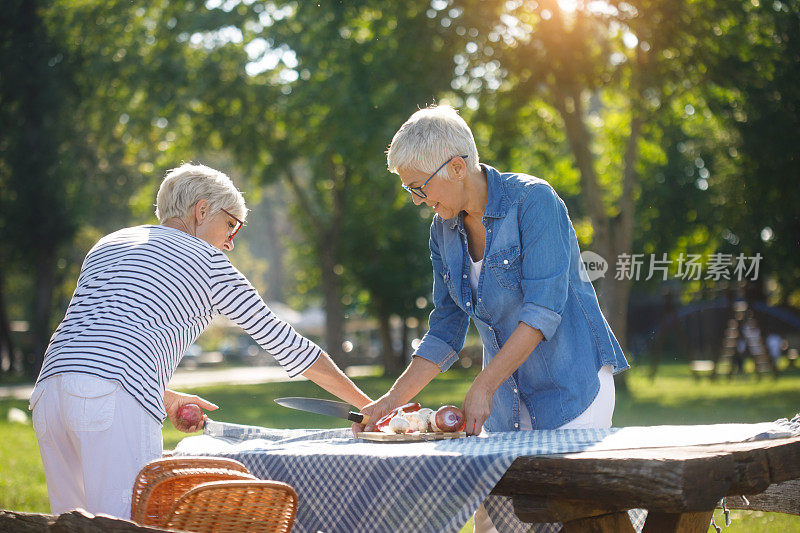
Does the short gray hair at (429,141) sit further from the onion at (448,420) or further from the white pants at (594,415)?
the white pants at (594,415)

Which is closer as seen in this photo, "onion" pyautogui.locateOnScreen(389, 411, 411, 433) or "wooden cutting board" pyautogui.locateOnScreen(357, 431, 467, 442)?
"wooden cutting board" pyautogui.locateOnScreen(357, 431, 467, 442)

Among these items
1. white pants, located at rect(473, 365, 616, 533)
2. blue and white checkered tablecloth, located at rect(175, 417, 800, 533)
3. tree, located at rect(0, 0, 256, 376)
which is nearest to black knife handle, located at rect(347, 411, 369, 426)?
blue and white checkered tablecloth, located at rect(175, 417, 800, 533)

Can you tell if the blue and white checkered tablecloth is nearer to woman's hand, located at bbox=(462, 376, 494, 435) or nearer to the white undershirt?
woman's hand, located at bbox=(462, 376, 494, 435)

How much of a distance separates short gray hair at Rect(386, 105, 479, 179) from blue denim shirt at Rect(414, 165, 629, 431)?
218mm

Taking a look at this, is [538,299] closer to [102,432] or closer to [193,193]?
[193,193]

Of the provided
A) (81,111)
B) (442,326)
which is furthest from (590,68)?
(81,111)

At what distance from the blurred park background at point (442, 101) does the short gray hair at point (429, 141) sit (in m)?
5.50

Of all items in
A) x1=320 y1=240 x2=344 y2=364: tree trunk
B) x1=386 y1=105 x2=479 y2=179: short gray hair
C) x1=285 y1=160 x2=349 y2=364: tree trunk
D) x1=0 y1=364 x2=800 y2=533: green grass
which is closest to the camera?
x1=386 y1=105 x2=479 y2=179: short gray hair

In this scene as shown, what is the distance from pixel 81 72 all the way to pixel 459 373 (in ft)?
53.8

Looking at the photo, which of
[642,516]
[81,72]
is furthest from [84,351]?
[81,72]

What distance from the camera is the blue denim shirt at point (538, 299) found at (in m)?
3.24

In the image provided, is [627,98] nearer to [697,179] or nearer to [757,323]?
[757,323]

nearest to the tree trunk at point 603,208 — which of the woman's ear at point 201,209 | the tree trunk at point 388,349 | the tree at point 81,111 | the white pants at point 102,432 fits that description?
the tree at point 81,111

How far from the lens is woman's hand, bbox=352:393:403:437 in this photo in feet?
11.3
